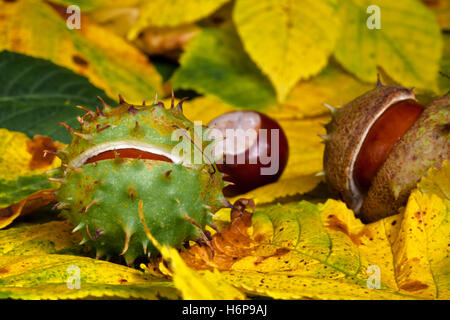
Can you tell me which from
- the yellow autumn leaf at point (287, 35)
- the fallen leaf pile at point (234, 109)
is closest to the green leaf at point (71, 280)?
the fallen leaf pile at point (234, 109)

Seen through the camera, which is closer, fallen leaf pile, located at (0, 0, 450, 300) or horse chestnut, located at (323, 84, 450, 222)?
fallen leaf pile, located at (0, 0, 450, 300)

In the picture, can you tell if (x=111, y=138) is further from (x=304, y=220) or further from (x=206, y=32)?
(x=206, y=32)

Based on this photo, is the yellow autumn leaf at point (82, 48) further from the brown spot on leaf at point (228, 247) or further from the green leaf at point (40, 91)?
the brown spot on leaf at point (228, 247)

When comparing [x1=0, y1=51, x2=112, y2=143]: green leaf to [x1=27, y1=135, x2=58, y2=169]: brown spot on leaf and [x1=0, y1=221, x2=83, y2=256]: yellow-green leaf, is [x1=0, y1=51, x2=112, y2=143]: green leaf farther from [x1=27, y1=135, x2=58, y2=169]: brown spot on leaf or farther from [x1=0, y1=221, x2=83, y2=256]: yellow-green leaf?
[x1=0, y1=221, x2=83, y2=256]: yellow-green leaf

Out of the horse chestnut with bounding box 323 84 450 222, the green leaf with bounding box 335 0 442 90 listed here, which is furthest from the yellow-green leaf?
the green leaf with bounding box 335 0 442 90

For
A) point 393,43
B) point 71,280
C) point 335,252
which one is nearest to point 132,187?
point 71,280

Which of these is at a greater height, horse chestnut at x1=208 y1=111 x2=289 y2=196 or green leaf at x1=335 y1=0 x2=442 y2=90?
green leaf at x1=335 y1=0 x2=442 y2=90
